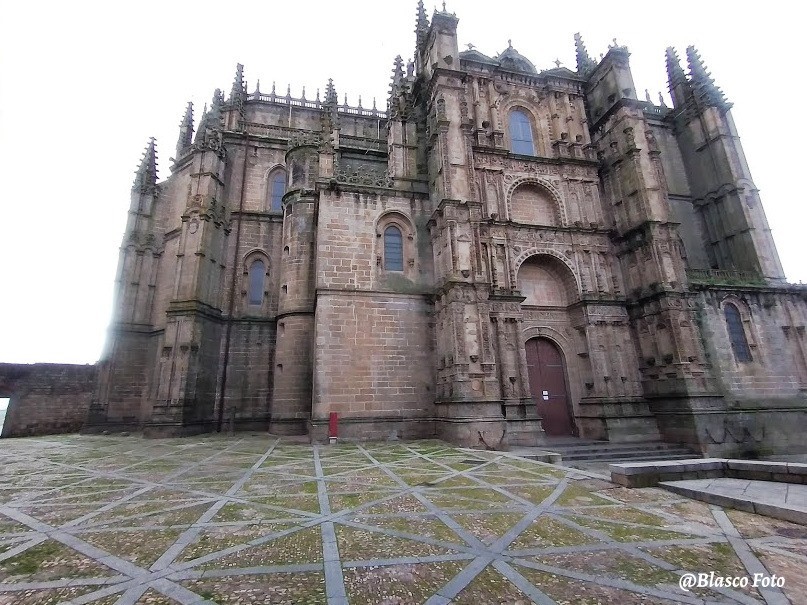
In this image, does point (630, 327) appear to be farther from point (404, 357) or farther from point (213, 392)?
point (213, 392)

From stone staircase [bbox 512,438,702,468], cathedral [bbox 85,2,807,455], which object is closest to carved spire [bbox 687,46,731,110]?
cathedral [bbox 85,2,807,455]

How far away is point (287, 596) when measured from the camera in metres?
3.08

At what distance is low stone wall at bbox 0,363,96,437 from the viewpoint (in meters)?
20.3

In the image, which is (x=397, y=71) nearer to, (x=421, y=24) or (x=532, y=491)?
(x=421, y=24)

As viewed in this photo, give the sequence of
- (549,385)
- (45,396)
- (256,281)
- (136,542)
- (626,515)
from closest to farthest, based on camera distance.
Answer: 1. (136,542)
2. (626,515)
3. (549,385)
4. (45,396)
5. (256,281)

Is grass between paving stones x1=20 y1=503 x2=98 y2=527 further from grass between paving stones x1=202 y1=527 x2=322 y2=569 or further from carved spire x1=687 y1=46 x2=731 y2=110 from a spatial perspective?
carved spire x1=687 y1=46 x2=731 y2=110

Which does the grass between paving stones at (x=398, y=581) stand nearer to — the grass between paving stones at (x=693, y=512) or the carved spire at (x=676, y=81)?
the grass between paving stones at (x=693, y=512)

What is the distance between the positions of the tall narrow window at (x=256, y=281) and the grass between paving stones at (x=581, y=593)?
20.2m

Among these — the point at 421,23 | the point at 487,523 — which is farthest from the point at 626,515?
the point at 421,23

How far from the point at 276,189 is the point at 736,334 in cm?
2557

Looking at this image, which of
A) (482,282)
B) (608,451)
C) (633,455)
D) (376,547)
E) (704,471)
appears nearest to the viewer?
(376,547)

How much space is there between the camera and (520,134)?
782 inches

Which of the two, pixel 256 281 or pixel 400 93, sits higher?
pixel 400 93

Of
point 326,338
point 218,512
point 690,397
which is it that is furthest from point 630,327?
point 218,512
